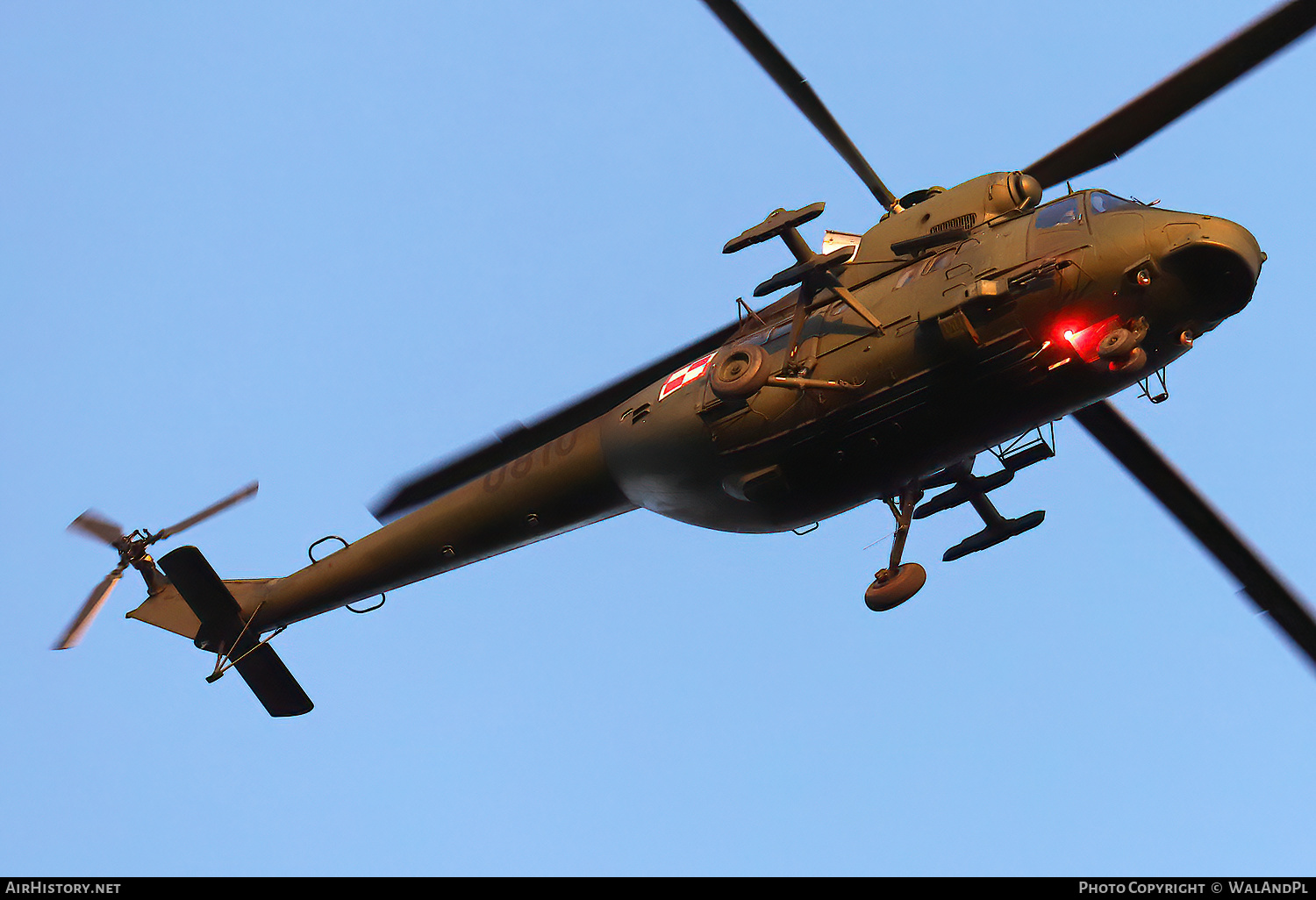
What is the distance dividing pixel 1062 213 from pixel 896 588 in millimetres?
3860

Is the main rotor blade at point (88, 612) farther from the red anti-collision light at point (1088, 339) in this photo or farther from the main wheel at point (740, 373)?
the red anti-collision light at point (1088, 339)

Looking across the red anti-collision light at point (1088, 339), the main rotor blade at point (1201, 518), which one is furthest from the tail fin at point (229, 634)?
the red anti-collision light at point (1088, 339)

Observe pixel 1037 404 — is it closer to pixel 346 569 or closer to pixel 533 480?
pixel 533 480

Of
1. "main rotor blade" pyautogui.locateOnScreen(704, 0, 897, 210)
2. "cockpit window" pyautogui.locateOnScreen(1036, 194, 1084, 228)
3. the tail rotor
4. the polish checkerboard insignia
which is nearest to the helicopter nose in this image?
"cockpit window" pyautogui.locateOnScreen(1036, 194, 1084, 228)

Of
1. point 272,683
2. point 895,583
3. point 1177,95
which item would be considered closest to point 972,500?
point 895,583

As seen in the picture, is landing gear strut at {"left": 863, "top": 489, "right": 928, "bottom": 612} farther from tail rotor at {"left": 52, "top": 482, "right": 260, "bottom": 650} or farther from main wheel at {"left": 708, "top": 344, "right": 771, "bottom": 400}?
tail rotor at {"left": 52, "top": 482, "right": 260, "bottom": 650}

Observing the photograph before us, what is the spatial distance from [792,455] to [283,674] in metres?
7.92

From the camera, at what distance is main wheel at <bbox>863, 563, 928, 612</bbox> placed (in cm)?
1355

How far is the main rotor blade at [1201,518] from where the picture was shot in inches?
597

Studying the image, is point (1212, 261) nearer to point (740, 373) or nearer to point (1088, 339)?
point (1088, 339)
